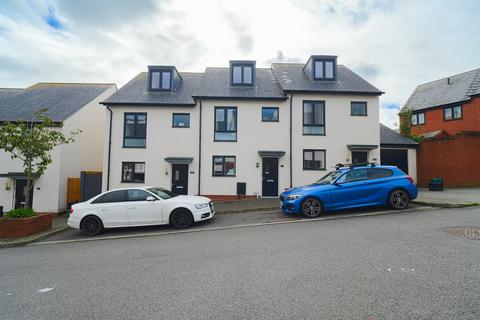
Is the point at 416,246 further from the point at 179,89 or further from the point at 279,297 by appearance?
the point at 179,89

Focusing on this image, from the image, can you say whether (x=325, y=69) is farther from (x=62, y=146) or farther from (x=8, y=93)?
(x=8, y=93)

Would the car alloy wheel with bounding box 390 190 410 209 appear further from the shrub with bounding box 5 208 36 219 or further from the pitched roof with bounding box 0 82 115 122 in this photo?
the pitched roof with bounding box 0 82 115 122

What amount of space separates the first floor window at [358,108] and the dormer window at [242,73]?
6383mm

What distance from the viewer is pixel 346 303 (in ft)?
10.0

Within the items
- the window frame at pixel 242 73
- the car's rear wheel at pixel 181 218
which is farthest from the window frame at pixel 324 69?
the car's rear wheel at pixel 181 218

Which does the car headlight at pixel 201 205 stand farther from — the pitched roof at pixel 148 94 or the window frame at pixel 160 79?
the window frame at pixel 160 79

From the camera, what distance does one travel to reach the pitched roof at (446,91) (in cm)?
2130

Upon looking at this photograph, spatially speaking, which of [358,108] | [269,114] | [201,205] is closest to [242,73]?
[269,114]

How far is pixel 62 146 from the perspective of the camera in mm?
13031

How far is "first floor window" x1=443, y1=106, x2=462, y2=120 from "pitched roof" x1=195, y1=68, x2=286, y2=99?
18.4 meters

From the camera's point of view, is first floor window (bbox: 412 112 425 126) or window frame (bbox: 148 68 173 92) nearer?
window frame (bbox: 148 68 173 92)

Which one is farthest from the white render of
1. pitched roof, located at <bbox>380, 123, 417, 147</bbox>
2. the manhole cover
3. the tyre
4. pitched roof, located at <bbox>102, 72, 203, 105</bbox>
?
the manhole cover

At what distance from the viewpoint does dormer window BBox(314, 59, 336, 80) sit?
15297 mm

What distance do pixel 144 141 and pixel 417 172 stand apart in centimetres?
1890
